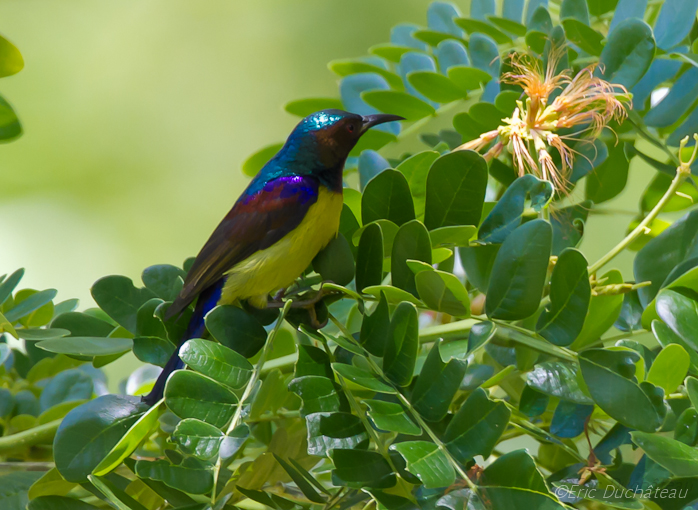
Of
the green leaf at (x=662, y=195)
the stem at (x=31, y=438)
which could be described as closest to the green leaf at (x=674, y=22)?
the green leaf at (x=662, y=195)

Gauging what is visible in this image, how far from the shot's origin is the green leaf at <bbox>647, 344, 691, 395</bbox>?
469 mm

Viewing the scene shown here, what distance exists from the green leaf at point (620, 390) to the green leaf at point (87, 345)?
401mm

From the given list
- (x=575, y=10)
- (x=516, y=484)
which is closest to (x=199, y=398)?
(x=516, y=484)

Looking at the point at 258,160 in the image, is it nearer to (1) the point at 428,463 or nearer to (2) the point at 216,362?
(2) the point at 216,362

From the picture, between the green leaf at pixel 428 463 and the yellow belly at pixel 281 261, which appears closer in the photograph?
the green leaf at pixel 428 463

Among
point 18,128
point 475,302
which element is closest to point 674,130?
point 475,302

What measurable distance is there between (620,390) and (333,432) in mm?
204

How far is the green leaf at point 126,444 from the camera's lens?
45 cm

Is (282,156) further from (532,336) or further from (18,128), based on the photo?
(532,336)

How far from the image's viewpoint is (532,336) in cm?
55

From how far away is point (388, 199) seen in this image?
61 centimetres

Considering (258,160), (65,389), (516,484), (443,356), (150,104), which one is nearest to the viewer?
(516,484)

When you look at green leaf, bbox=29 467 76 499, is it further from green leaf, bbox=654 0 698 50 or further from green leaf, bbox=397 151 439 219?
green leaf, bbox=654 0 698 50

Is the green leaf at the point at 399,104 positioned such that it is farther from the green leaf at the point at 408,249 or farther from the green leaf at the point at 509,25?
the green leaf at the point at 408,249
